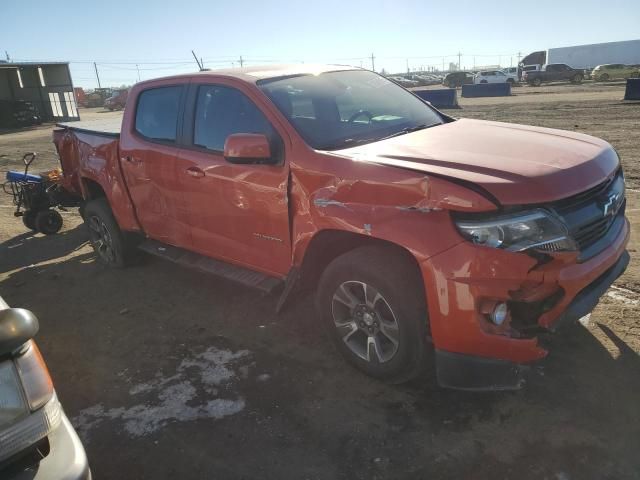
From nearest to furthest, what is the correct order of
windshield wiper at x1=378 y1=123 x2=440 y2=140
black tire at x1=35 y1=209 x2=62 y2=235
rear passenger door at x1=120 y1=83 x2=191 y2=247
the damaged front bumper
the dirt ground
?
the damaged front bumper < the dirt ground < windshield wiper at x1=378 y1=123 x2=440 y2=140 < rear passenger door at x1=120 y1=83 x2=191 y2=247 < black tire at x1=35 y1=209 x2=62 y2=235

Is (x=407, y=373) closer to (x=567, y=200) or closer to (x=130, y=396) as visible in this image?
(x=567, y=200)

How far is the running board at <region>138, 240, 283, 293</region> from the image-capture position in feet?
12.1

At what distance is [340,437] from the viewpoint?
277 cm

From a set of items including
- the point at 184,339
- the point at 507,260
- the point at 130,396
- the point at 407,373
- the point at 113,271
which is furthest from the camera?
the point at 113,271

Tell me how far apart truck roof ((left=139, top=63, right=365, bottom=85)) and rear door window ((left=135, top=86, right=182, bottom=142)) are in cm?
17

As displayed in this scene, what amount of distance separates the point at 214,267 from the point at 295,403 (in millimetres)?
1501

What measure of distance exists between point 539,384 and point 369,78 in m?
2.74

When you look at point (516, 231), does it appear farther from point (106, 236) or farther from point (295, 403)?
point (106, 236)

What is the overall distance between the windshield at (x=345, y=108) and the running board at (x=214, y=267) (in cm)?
108

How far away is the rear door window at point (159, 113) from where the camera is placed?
425 centimetres

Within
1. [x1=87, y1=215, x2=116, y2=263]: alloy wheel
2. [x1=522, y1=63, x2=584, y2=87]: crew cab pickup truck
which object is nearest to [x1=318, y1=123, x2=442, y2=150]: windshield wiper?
[x1=87, y1=215, x2=116, y2=263]: alloy wheel

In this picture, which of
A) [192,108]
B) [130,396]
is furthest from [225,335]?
[192,108]

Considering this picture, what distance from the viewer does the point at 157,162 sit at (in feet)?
14.2

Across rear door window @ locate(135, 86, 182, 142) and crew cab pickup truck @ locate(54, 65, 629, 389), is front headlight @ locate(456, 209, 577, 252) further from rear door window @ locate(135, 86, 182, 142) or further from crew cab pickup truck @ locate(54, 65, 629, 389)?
rear door window @ locate(135, 86, 182, 142)
